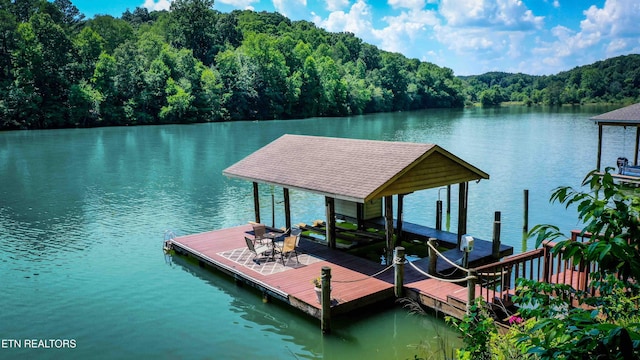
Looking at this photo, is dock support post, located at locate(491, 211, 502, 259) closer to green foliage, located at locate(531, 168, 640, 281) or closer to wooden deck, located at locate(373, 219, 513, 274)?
wooden deck, located at locate(373, 219, 513, 274)

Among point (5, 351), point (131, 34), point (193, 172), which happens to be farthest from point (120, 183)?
point (131, 34)

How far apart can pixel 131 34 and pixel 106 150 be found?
68.0 meters

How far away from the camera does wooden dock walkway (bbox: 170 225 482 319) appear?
39.0 feet

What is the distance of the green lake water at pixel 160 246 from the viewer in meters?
11.5

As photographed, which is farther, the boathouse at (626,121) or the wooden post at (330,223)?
the boathouse at (626,121)

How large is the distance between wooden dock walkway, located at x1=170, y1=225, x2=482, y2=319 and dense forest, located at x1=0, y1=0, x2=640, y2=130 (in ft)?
208

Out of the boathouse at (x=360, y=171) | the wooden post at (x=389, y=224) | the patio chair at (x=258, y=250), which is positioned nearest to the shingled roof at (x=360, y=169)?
the boathouse at (x=360, y=171)

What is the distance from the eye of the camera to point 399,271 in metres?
12.4

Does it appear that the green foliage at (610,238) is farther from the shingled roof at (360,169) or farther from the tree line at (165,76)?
the tree line at (165,76)

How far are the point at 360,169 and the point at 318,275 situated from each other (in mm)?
3072

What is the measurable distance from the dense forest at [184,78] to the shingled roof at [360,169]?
62680 mm

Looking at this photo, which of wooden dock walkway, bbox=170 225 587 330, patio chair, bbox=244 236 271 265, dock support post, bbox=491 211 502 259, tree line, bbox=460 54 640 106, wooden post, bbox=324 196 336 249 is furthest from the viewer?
tree line, bbox=460 54 640 106

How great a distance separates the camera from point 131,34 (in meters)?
107

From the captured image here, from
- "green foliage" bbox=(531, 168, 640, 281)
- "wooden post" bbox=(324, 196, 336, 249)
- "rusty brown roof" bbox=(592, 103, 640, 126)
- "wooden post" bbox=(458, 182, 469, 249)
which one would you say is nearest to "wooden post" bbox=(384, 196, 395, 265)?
"wooden post" bbox=(324, 196, 336, 249)
